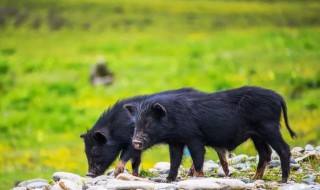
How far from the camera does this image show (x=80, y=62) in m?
48.6

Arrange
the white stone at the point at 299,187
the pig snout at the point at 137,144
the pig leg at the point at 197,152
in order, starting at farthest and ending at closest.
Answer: the pig leg at the point at 197,152, the pig snout at the point at 137,144, the white stone at the point at 299,187

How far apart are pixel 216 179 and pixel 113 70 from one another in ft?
99.0

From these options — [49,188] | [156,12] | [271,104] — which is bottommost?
[49,188]

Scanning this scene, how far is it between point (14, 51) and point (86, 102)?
25570 millimetres

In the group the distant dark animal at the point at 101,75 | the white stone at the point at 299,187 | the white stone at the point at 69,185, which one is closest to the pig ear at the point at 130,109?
the white stone at the point at 69,185

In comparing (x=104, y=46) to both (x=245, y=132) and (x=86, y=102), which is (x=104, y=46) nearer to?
(x=86, y=102)

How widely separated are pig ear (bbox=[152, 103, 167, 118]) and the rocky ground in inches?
48.2

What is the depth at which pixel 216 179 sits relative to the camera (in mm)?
13250

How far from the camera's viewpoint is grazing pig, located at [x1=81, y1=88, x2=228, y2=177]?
52.6 feet

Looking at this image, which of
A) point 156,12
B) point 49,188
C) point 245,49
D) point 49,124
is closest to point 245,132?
point 49,188

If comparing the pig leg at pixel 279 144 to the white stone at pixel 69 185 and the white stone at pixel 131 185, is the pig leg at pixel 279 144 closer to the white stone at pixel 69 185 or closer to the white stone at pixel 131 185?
the white stone at pixel 131 185

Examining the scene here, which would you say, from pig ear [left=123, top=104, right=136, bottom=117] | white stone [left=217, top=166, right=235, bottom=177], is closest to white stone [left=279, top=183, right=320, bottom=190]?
white stone [left=217, top=166, right=235, bottom=177]

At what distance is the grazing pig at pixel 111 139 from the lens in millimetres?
16047

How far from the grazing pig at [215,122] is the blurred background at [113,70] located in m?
4.79
